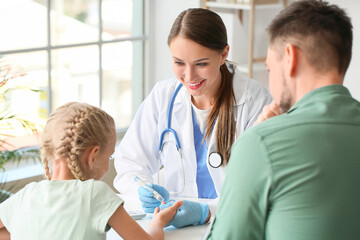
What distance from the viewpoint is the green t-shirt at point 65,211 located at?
4.82ft

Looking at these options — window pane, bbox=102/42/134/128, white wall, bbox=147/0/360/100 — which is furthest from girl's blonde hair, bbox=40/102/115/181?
white wall, bbox=147/0/360/100

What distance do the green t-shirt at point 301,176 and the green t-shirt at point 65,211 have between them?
448 millimetres

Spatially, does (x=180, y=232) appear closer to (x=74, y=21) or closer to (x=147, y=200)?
(x=147, y=200)

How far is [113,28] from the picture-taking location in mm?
3492

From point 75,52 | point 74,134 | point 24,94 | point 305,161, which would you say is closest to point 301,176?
point 305,161

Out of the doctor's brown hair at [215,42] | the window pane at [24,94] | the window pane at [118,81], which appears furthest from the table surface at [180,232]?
the window pane at [118,81]

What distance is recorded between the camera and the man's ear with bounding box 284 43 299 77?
125 centimetres

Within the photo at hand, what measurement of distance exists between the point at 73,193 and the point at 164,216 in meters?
0.40

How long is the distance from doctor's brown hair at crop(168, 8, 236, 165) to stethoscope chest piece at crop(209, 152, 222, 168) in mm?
22

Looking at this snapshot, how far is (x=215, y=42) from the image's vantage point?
7.09 ft

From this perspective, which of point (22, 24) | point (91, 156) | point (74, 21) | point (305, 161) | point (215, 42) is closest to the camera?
point (305, 161)

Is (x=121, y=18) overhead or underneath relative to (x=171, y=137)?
overhead

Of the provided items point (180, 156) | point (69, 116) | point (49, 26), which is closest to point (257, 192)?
point (69, 116)

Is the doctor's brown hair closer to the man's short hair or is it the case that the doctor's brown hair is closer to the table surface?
the table surface
